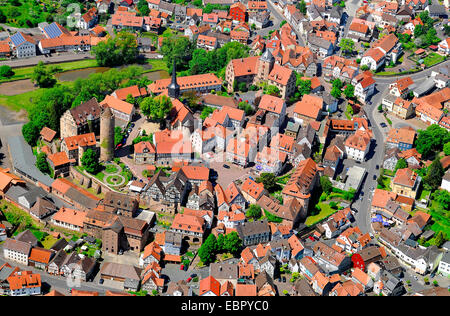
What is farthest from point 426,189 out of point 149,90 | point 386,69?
point 149,90

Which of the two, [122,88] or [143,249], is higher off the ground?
[122,88]

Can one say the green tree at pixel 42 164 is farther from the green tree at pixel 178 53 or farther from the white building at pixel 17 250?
the green tree at pixel 178 53

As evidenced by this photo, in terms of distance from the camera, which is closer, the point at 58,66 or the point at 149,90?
A: the point at 149,90

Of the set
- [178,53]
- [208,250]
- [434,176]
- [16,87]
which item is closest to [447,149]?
[434,176]

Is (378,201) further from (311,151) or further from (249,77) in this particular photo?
(249,77)

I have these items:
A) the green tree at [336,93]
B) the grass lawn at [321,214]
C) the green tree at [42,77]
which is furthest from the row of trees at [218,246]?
the green tree at [42,77]

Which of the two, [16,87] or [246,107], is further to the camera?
[16,87]

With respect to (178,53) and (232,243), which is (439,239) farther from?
(178,53)
